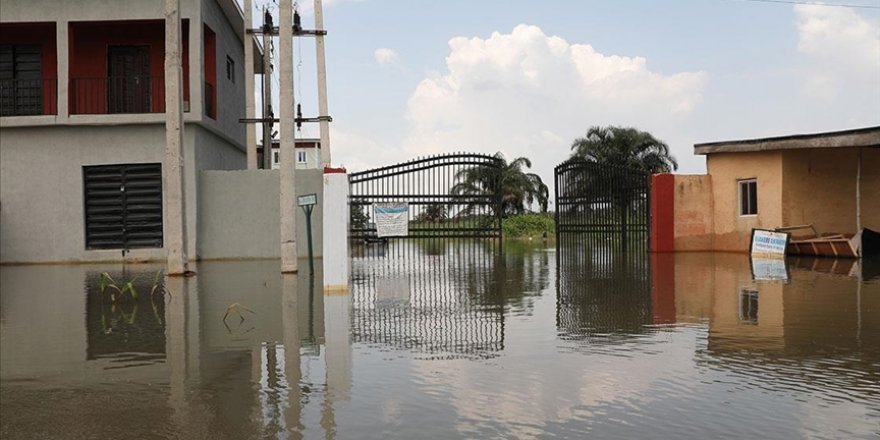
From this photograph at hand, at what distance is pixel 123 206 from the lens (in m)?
20.0

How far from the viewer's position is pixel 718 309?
9.74m

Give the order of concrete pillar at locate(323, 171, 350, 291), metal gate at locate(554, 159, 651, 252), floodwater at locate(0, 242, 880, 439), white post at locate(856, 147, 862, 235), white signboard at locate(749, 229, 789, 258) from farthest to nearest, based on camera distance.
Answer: metal gate at locate(554, 159, 651, 252)
white post at locate(856, 147, 862, 235)
white signboard at locate(749, 229, 789, 258)
concrete pillar at locate(323, 171, 350, 291)
floodwater at locate(0, 242, 880, 439)

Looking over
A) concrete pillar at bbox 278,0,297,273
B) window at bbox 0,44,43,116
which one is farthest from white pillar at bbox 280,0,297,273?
window at bbox 0,44,43,116

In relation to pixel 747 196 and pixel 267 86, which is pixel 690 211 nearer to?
pixel 747 196

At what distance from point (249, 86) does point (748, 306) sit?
16813 mm

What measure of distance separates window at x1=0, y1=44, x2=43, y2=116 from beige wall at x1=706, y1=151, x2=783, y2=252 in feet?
61.2

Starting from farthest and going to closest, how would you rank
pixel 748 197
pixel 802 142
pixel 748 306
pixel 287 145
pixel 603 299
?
1. pixel 748 197
2. pixel 802 142
3. pixel 287 145
4. pixel 603 299
5. pixel 748 306

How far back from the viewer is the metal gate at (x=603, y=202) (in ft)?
76.0

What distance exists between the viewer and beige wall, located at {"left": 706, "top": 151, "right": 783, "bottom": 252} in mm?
20109

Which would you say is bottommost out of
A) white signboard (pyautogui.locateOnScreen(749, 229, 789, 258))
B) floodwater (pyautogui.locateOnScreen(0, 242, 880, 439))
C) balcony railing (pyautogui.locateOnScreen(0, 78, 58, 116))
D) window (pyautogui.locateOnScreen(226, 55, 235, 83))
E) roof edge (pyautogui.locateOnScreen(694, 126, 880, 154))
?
floodwater (pyautogui.locateOnScreen(0, 242, 880, 439))

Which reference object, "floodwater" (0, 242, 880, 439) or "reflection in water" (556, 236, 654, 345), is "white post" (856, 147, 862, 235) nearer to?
"reflection in water" (556, 236, 654, 345)

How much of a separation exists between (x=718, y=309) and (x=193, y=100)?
14131 mm

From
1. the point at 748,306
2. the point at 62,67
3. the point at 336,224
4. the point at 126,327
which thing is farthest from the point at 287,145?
the point at 748,306

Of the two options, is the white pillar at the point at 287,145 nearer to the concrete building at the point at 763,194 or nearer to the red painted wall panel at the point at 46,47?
the red painted wall panel at the point at 46,47
